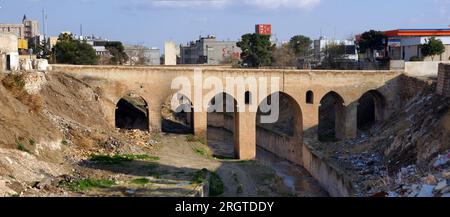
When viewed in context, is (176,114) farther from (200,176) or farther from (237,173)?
(200,176)

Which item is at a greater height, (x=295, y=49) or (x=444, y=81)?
(x=295, y=49)

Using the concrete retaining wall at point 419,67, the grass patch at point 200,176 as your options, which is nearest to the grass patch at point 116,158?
the grass patch at point 200,176

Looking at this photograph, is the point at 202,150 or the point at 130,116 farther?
the point at 130,116

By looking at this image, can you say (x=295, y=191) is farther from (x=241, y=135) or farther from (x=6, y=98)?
(x=6, y=98)

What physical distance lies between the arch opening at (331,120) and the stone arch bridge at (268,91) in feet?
0.40

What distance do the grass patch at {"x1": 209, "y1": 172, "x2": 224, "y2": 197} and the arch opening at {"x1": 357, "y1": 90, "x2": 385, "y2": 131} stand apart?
41.6 ft

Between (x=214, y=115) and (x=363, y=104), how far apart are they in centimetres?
1306

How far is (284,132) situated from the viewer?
3881cm

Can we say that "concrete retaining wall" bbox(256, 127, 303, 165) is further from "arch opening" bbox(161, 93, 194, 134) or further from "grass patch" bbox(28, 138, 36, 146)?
"grass patch" bbox(28, 138, 36, 146)

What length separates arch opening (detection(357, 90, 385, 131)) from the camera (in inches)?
1348

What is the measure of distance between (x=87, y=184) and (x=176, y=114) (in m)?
26.7

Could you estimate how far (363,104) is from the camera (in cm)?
3788

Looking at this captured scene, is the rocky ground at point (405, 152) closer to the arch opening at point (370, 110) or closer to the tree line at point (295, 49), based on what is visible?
the arch opening at point (370, 110)

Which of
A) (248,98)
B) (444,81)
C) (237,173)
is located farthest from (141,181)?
(444,81)
